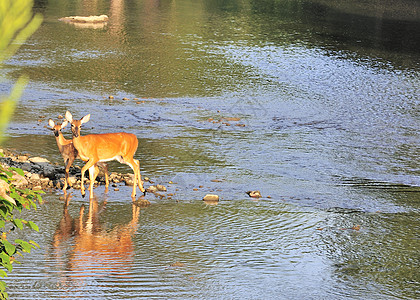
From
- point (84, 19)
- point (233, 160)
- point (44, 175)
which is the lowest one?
point (84, 19)

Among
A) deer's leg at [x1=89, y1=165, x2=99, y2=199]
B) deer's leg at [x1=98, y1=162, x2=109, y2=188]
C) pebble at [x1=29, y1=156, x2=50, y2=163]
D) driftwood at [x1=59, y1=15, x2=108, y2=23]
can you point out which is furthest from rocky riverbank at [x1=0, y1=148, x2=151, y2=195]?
driftwood at [x1=59, y1=15, x2=108, y2=23]

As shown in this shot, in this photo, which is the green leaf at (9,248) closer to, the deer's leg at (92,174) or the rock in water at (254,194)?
the deer's leg at (92,174)

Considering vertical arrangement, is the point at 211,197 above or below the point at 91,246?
A: below

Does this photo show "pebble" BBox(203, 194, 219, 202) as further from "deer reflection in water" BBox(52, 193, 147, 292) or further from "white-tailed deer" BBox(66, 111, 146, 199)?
"deer reflection in water" BBox(52, 193, 147, 292)

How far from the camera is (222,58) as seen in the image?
2275 centimetres

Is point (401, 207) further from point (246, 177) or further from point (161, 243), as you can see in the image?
point (161, 243)

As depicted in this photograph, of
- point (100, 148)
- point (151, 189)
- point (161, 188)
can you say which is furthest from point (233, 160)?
point (100, 148)

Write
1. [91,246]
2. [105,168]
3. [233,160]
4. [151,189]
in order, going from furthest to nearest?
[233,160] < [105,168] < [151,189] < [91,246]

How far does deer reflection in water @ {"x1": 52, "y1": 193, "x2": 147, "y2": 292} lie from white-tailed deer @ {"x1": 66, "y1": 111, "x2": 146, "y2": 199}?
0.53m

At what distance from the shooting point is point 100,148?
1057cm

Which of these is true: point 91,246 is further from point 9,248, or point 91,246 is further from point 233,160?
point 233,160

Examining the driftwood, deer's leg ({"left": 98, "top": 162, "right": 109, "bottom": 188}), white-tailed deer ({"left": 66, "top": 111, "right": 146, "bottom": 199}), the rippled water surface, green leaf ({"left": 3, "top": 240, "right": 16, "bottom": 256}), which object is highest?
green leaf ({"left": 3, "top": 240, "right": 16, "bottom": 256})

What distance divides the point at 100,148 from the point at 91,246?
2.28 m

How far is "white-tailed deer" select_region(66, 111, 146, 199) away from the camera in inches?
414
